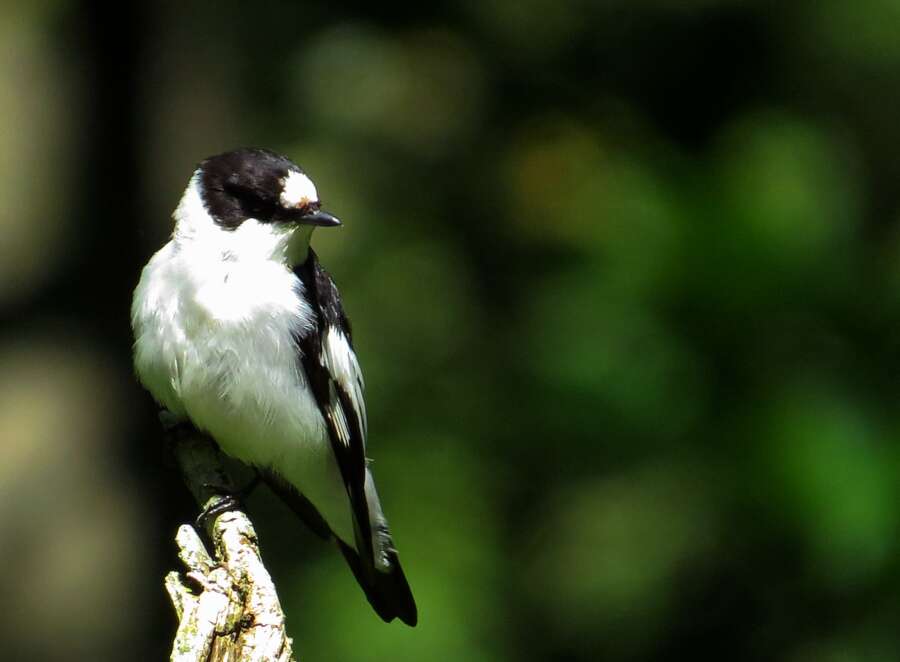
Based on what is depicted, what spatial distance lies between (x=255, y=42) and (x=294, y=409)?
3.41 m

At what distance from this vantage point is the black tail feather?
4.50 metres

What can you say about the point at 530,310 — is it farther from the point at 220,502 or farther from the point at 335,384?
the point at 220,502

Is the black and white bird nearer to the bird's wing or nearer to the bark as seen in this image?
the bird's wing

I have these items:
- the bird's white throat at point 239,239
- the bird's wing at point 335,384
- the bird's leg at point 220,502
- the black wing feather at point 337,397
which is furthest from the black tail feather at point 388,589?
the bird's white throat at point 239,239

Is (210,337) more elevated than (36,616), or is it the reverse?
(210,337)

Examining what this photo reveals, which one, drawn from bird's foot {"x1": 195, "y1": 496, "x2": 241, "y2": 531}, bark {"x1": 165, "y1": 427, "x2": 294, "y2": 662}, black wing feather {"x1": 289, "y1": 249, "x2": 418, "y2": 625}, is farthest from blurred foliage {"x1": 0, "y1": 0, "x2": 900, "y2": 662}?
bark {"x1": 165, "y1": 427, "x2": 294, "y2": 662}

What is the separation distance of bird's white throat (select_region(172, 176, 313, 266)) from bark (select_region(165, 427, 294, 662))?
0.92m

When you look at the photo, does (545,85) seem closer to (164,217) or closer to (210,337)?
(164,217)

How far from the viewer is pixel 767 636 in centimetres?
507

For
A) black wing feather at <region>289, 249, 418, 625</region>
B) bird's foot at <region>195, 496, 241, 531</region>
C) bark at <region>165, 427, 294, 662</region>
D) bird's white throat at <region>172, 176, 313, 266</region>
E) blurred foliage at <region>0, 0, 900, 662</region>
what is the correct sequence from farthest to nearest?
blurred foliage at <region>0, 0, 900, 662</region> < black wing feather at <region>289, 249, 418, 625</region> < bird's white throat at <region>172, 176, 313, 266</region> < bird's foot at <region>195, 496, 241, 531</region> < bark at <region>165, 427, 294, 662</region>

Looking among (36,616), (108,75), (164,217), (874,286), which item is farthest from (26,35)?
(874,286)

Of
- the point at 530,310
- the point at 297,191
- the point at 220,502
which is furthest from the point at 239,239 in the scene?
the point at 530,310

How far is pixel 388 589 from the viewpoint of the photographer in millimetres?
4504

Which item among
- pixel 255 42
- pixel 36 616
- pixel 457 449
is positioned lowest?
pixel 36 616
